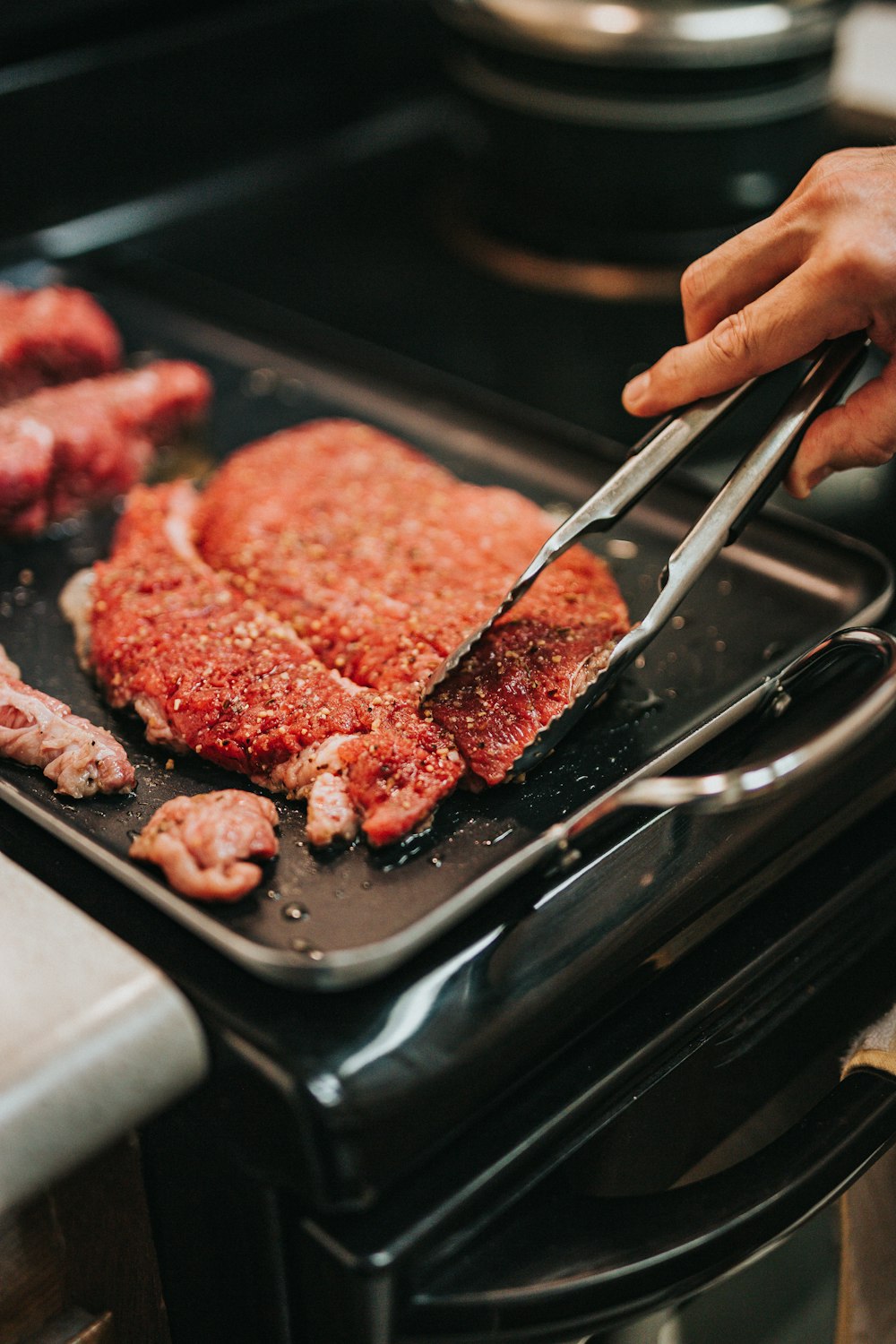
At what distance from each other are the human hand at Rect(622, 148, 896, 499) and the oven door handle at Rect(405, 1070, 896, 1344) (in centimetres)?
61

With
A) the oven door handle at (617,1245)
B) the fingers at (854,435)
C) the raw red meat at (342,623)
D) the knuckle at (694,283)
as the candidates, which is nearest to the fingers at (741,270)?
the knuckle at (694,283)

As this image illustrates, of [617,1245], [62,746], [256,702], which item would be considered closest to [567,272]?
[256,702]

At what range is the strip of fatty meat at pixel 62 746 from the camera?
1.16 meters

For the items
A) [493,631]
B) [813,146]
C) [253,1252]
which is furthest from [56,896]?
[813,146]

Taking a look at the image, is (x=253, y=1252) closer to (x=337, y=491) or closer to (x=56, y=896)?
(x=56, y=896)

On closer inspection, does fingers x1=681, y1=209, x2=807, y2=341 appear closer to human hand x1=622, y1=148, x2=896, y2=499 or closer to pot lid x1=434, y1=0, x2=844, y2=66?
human hand x1=622, y1=148, x2=896, y2=499

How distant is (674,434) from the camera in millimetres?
1201

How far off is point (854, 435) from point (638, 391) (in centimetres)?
21

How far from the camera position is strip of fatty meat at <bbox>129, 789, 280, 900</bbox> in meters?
1.02

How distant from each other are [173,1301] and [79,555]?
0.85m

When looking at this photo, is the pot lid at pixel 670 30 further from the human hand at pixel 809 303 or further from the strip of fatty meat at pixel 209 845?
the strip of fatty meat at pixel 209 845

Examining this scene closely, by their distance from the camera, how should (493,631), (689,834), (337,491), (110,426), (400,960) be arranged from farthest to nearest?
(110,426)
(337,491)
(493,631)
(689,834)
(400,960)

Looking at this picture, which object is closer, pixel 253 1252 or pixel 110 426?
pixel 253 1252

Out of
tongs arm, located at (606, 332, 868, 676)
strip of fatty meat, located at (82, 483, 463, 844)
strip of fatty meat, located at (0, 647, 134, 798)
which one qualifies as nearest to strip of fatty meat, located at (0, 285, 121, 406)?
strip of fatty meat, located at (82, 483, 463, 844)
